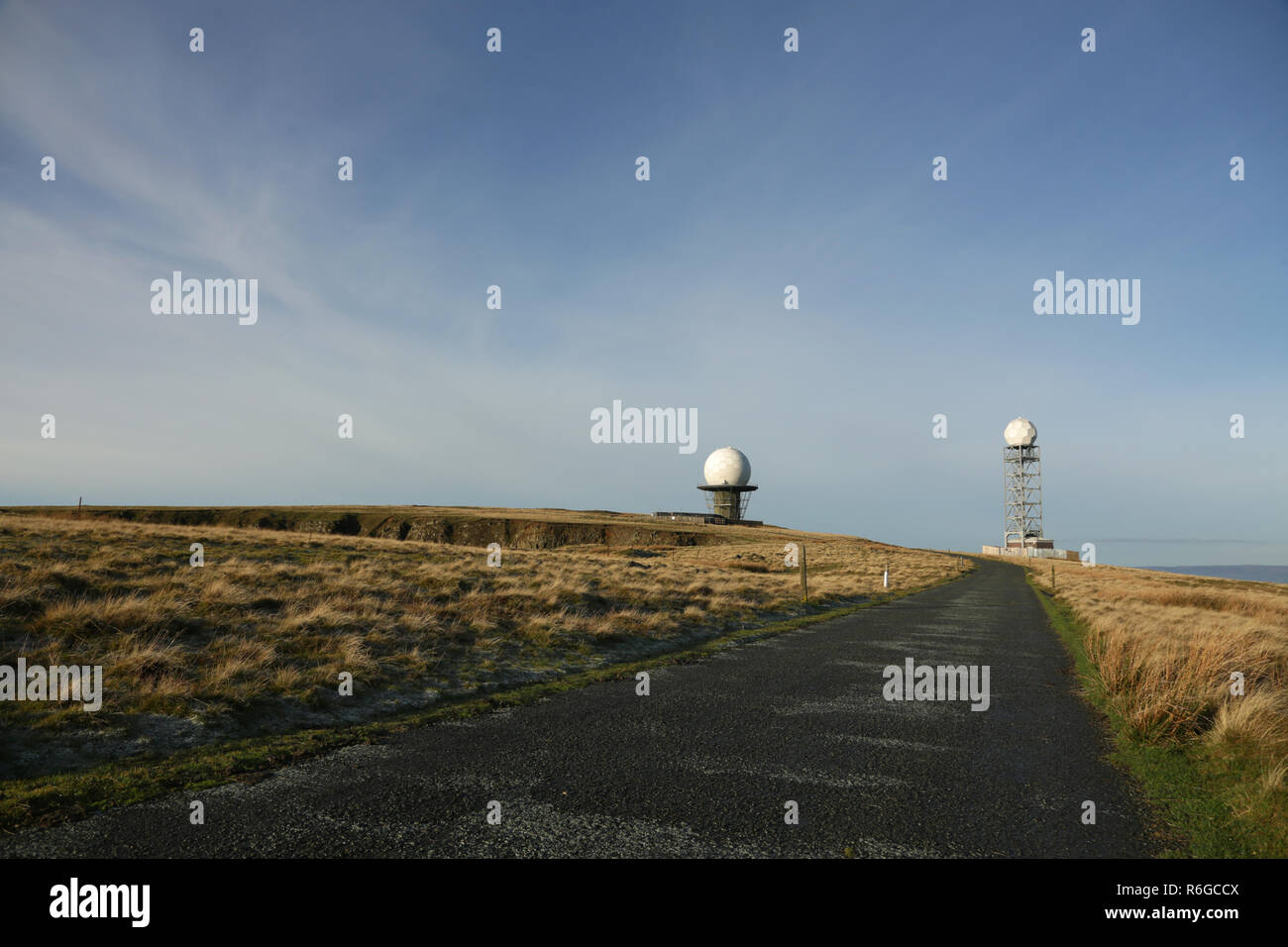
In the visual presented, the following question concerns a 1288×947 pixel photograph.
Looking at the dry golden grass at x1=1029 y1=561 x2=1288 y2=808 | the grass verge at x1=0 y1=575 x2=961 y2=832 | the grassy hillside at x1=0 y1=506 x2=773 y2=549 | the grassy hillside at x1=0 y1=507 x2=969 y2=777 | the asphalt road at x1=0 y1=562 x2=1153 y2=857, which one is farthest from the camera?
the grassy hillside at x1=0 y1=506 x2=773 y2=549

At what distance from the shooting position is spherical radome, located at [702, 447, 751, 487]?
8538 centimetres

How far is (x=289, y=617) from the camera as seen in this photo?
12172 mm

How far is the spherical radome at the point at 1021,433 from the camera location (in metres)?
99.8

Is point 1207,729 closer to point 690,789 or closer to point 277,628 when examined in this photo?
point 690,789

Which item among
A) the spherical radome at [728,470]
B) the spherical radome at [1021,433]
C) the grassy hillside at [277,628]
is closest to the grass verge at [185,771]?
the grassy hillside at [277,628]

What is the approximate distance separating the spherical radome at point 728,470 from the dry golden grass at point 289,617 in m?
61.9

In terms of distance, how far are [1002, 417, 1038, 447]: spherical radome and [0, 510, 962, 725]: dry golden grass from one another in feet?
306

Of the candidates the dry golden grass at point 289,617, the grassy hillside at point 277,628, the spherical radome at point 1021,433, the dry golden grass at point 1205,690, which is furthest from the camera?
the spherical radome at point 1021,433

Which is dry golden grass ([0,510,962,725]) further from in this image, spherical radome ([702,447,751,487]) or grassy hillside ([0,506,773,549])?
spherical radome ([702,447,751,487])

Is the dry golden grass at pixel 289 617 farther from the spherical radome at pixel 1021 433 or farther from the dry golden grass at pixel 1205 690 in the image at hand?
the spherical radome at pixel 1021 433

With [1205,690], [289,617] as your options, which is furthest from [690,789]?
[289,617]

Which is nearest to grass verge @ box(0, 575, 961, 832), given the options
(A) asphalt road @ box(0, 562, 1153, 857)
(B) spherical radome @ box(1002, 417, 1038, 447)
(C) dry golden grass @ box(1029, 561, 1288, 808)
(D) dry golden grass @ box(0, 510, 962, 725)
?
(A) asphalt road @ box(0, 562, 1153, 857)
